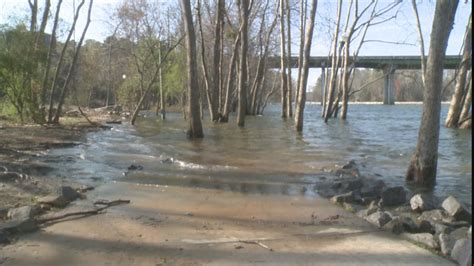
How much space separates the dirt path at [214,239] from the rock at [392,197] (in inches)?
40.5

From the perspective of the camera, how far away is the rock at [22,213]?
19.9 feet

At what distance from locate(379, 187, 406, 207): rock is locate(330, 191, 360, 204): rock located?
1.27ft

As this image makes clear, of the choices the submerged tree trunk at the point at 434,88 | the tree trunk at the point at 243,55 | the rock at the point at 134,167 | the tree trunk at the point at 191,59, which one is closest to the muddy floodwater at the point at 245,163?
the rock at the point at 134,167

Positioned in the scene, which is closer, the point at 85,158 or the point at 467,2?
the point at 85,158

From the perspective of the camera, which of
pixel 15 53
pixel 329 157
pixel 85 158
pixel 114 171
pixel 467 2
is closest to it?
pixel 114 171

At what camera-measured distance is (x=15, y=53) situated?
20922mm

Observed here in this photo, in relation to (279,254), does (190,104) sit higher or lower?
higher

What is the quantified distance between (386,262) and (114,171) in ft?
23.8

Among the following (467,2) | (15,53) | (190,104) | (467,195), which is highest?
(467,2)

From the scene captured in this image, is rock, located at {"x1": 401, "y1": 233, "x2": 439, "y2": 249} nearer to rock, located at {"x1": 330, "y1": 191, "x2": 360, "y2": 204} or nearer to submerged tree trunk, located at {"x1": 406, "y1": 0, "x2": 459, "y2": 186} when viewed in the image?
rock, located at {"x1": 330, "y1": 191, "x2": 360, "y2": 204}

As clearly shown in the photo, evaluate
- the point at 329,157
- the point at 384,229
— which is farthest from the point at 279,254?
the point at 329,157

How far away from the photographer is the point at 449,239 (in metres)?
5.32

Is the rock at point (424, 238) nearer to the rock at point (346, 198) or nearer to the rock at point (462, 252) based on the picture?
the rock at point (462, 252)

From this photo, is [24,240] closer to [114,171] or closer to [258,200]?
[258,200]
